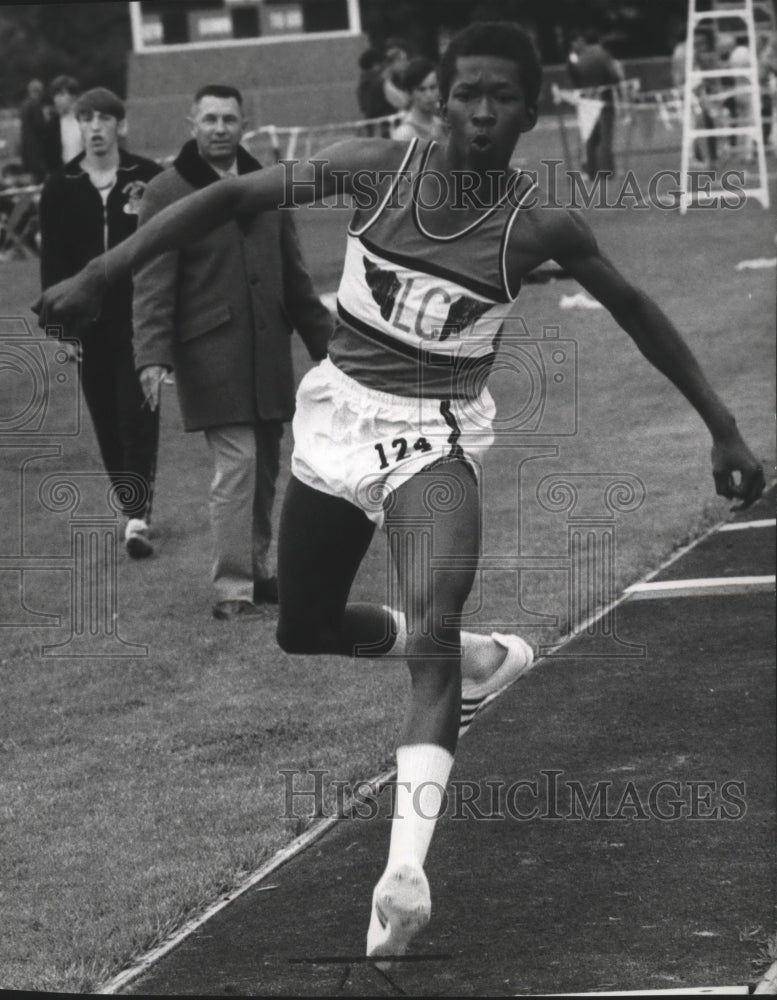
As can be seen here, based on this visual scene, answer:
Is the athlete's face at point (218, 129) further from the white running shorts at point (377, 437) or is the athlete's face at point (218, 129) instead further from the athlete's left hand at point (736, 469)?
the athlete's left hand at point (736, 469)

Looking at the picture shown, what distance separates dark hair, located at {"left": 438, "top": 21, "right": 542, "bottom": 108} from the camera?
14.1 ft

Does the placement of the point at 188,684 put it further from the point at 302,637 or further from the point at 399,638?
the point at 302,637

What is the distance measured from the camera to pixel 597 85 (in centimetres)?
2634

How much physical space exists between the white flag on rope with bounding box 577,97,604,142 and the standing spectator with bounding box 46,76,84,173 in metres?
6.40

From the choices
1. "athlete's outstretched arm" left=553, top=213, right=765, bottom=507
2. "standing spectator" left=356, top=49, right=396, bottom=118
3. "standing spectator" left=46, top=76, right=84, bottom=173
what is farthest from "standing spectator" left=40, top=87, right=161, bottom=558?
"standing spectator" left=356, top=49, right=396, bottom=118

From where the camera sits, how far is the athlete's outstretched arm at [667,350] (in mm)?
4434

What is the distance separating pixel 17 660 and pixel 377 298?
3.35 meters

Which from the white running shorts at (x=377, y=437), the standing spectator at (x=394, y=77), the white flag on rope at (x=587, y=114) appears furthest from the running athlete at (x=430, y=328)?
the white flag on rope at (x=587, y=114)

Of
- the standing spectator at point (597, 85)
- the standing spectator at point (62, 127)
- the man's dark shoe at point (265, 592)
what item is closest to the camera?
the man's dark shoe at point (265, 592)

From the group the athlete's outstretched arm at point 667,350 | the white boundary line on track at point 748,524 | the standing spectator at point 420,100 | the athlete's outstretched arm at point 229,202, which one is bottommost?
the white boundary line on track at point 748,524

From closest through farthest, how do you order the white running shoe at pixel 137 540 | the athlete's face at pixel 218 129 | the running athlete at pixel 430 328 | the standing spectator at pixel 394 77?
the running athlete at pixel 430 328 → the athlete's face at pixel 218 129 → the white running shoe at pixel 137 540 → the standing spectator at pixel 394 77

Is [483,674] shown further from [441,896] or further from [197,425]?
[197,425]

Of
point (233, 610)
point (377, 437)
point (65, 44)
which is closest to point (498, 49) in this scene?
point (377, 437)

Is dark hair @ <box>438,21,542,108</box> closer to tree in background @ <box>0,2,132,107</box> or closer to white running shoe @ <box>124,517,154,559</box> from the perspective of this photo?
white running shoe @ <box>124,517,154,559</box>
